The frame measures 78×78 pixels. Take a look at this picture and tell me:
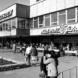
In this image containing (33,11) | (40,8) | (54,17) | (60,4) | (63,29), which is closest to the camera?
(63,29)

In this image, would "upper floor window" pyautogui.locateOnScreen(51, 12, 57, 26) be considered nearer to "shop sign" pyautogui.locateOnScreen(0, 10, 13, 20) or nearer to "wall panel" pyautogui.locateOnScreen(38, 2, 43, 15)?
"wall panel" pyautogui.locateOnScreen(38, 2, 43, 15)

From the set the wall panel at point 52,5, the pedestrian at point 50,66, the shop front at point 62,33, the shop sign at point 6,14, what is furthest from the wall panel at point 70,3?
the pedestrian at point 50,66

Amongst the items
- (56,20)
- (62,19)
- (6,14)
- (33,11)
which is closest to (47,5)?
(56,20)

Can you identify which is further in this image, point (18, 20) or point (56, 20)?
point (18, 20)

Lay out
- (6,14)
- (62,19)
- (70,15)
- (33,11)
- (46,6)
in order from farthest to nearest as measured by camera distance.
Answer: (6,14), (33,11), (46,6), (62,19), (70,15)

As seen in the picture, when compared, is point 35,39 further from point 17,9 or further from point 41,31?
point 17,9

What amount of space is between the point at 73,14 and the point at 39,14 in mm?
6877

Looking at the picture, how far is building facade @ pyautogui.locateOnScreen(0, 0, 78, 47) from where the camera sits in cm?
1750

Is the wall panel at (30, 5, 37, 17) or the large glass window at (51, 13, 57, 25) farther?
the wall panel at (30, 5, 37, 17)

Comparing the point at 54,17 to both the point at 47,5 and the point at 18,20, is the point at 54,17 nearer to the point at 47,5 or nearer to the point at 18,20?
the point at 47,5

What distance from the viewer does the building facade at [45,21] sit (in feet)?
57.4

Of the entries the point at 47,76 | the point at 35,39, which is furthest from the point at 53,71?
the point at 35,39

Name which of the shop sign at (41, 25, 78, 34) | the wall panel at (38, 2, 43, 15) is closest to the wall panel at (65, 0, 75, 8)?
the shop sign at (41, 25, 78, 34)

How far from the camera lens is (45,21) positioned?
71.8 feet
